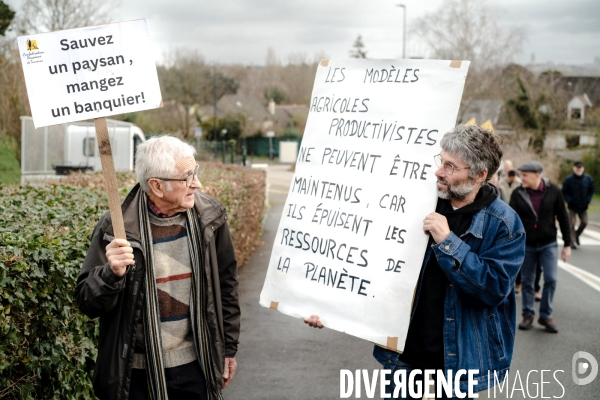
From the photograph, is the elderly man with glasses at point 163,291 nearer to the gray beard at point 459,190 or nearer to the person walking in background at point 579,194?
the gray beard at point 459,190

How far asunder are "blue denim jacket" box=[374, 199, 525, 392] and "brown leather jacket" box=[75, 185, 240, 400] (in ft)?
3.31

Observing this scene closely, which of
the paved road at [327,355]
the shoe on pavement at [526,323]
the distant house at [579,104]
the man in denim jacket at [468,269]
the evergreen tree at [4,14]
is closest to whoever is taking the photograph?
the man in denim jacket at [468,269]

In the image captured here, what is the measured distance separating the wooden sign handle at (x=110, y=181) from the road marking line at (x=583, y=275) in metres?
9.64

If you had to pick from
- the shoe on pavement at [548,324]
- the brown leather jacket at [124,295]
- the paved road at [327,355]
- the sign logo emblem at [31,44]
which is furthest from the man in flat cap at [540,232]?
the sign logo emblem at [31,44]

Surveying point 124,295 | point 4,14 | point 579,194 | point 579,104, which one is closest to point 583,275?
point 579,194

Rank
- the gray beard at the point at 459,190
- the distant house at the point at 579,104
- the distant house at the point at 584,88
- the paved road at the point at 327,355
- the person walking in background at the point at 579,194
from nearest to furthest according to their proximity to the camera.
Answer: the gray beard at the point at 459,190 → the paved road at the point at 327,355 → the person walking in background at the point at 579,194 → the distant house at the point at 579,104 → the distant house at the point at 584,88

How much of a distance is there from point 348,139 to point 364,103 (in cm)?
20

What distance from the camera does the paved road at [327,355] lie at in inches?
239

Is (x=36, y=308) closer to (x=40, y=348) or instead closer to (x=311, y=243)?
(x=40, y=348)

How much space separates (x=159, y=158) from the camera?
10.7 feet

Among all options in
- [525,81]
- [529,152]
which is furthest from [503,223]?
[525,81]

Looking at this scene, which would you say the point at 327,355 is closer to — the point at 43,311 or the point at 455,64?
the point at 43,311

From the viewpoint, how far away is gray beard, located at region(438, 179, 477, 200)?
3.36m

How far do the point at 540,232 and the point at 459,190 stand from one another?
558 cm
